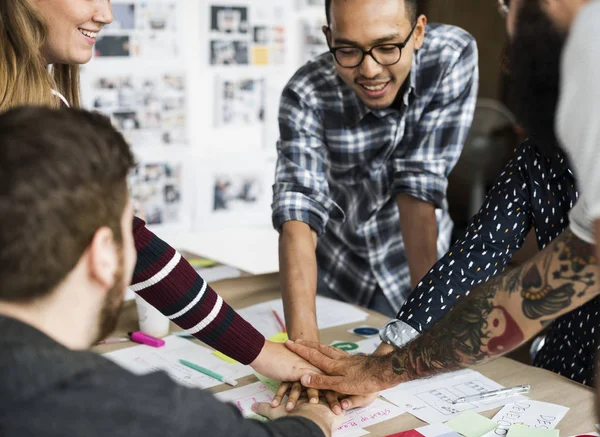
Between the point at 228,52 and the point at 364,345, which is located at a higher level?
the point at 228,52

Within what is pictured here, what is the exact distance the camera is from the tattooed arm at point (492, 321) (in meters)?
0.95

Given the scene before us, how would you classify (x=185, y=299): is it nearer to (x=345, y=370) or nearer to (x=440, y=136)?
(x=345, y=370)

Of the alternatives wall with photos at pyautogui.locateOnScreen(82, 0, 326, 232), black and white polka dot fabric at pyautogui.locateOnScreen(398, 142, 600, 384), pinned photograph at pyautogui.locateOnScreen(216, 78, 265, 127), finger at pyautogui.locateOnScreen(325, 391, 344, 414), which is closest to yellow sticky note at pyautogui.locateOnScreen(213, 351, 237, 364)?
finger at pyautogui.locateOnScreen(325, 391, 344, 414)

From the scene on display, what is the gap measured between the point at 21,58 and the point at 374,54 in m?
0.71

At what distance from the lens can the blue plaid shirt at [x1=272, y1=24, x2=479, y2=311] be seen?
1733 millimetres

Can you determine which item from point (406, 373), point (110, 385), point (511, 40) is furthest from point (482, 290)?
point (110, 385)

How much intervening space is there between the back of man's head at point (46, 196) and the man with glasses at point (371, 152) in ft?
2.53

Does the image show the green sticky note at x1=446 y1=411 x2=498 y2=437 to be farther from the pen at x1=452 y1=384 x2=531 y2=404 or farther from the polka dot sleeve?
the polka dot sleeve

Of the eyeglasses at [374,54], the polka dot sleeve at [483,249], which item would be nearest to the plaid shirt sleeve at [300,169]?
the eyeglasses at [374,54]

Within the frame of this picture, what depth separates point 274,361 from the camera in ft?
4.42

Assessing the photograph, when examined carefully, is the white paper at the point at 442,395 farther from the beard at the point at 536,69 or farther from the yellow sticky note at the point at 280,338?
the beard at the point at 536,69

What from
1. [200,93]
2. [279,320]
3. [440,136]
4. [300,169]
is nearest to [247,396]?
[279,320]

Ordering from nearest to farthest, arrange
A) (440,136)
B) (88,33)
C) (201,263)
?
(88,33)
(440,136)
(201,263)

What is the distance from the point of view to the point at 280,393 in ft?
4.20
